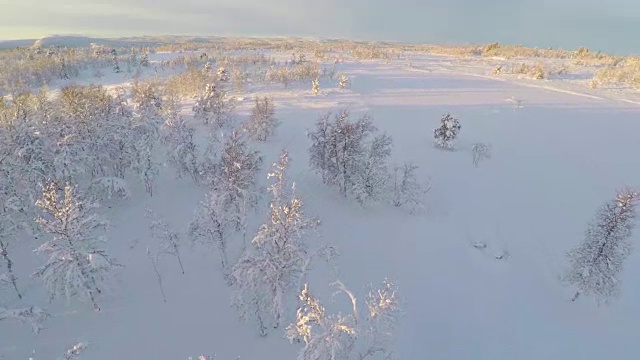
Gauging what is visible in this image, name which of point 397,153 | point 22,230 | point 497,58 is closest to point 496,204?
point 397,153

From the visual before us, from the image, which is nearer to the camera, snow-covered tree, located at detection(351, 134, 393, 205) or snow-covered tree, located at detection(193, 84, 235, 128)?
snow-covered tree, located at detection(351, 134, 393, 205)

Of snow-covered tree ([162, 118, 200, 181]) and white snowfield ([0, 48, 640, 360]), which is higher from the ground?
snow-covered tree ([162, 118, 200, 181])

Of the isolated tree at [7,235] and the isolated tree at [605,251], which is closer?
the isolated tree at [7,235]

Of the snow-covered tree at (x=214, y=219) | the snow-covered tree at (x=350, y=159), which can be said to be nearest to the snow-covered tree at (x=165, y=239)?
the snow-covered tree at (x=214, y=219)

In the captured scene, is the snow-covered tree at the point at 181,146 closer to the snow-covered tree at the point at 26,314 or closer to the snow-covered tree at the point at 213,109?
the snow-covered tree at the point at 213,109

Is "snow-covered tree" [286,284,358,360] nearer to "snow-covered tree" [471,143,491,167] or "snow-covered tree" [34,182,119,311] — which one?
"snow-covered tree" [34,182,119,311]

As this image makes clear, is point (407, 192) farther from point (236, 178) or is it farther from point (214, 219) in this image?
point (214, 219)

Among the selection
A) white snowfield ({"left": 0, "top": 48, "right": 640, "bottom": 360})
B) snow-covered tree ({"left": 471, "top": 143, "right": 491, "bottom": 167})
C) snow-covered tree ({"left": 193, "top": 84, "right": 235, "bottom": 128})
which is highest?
snow-covered tree ({"left": 193, "top": 84, "right": 235, "bottom": 128})

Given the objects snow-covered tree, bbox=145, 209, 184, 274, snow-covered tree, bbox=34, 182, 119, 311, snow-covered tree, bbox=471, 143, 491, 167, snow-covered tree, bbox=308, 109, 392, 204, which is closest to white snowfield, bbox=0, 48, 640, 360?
snow-covered tree, bbox=471, 143, 491, 167

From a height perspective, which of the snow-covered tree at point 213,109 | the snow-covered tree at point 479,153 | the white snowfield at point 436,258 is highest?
the snow-covered tree at point 213,109
